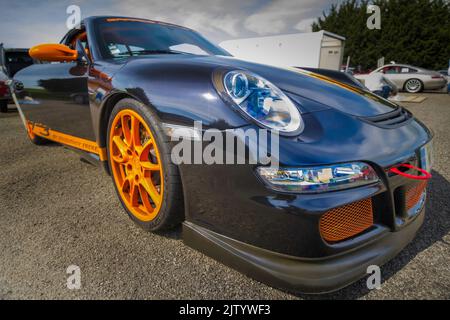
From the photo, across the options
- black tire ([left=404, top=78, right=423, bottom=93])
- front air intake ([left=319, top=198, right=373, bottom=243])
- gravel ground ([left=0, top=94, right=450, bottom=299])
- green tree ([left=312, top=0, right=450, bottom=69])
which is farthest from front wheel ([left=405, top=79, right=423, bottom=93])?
green tree ([left=312, top=0, right=450, bottom=69])

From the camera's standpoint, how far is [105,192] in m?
2.26

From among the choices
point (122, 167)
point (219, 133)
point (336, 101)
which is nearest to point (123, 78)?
point (122, 167)

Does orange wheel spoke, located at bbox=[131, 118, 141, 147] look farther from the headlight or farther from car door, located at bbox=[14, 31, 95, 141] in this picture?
the headlight

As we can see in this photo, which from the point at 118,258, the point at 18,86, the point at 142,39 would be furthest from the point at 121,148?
the point at 18,86

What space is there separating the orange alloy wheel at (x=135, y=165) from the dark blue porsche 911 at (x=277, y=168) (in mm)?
10

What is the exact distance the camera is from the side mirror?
6.45 feet

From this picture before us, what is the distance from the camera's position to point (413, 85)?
466 inches

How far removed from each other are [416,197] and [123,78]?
64.1 inches

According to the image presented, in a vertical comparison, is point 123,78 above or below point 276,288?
above

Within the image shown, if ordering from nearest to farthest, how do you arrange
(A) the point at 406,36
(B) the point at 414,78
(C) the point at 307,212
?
1. (C) the point at 307,212
2. (B) the point at 414,78
3. (A) the point at 406,36

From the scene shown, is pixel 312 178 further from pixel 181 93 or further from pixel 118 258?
pixel 118 258

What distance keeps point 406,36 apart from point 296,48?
18.3 metres

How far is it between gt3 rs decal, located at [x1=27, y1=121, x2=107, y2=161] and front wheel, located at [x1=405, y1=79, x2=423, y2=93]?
13262 millimetres
